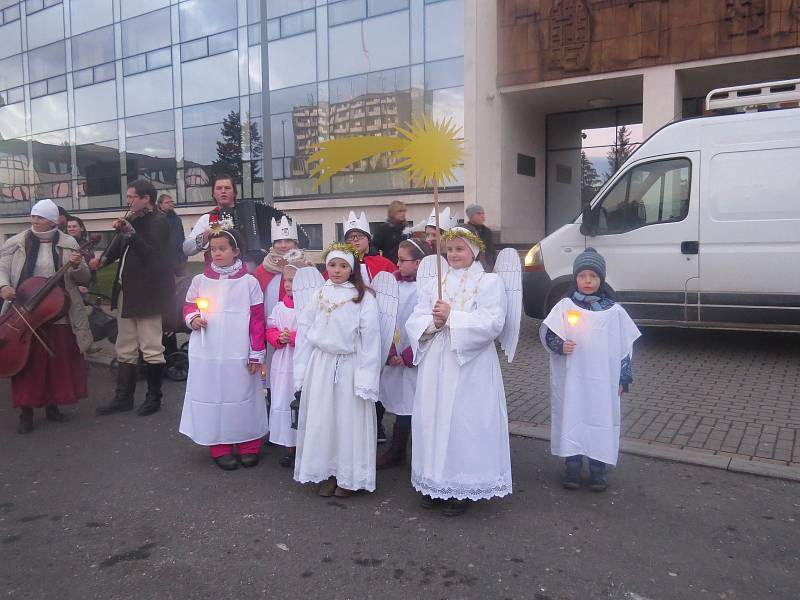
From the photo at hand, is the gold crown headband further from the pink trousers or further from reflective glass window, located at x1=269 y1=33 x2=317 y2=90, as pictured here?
reflective glass window, located at x1=269 y1=33 x2=317 y2=90

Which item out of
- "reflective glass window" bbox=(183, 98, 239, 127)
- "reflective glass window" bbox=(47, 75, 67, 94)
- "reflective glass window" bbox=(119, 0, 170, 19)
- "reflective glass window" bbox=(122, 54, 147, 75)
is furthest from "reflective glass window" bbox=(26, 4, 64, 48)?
"reflective glass window" bbox=(183, 98, 239, 127)

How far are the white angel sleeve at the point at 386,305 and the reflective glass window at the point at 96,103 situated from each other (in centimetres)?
2622

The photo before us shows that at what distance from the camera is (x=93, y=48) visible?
27688mm

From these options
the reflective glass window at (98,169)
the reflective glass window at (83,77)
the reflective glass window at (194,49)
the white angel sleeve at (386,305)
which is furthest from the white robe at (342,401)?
the reflective glass window at (83,77)

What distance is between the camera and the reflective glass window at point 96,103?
27.4m

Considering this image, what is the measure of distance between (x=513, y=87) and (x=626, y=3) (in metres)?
3.04

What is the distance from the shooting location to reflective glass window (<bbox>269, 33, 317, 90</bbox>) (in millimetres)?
21266

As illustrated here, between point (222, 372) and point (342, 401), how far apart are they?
1.15 m

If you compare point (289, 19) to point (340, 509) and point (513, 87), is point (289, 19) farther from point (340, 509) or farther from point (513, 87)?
point (340, 509)

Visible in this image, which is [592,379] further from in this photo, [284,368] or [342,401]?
[284,368]

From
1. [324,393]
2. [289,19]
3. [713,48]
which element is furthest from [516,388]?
[289,19]

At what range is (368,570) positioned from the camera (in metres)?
3.45

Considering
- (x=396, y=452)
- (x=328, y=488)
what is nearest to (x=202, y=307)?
(x=328, y=488)

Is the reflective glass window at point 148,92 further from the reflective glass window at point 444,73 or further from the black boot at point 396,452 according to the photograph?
the black boot at point 396,452
